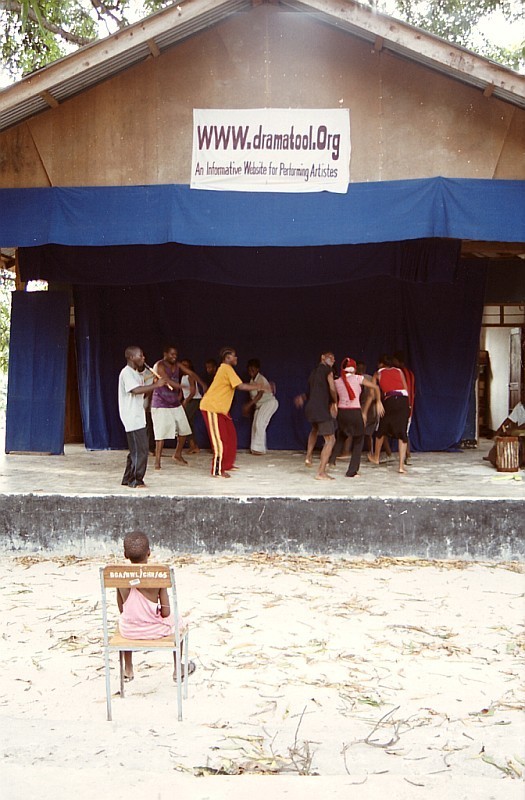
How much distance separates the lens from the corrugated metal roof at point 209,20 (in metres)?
8.93

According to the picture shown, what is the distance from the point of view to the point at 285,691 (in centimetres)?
499

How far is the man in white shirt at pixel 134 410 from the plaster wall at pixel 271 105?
2209 mm

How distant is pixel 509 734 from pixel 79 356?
11.0 meters

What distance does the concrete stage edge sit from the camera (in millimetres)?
8422

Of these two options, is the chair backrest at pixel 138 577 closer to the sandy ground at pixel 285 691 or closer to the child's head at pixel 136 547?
the child's head at pixel 136 547

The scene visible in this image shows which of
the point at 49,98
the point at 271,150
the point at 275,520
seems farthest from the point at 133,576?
the point at 49,98

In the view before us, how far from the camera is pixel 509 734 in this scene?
430 centimetres

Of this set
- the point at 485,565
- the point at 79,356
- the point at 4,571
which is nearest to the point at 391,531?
the point at 485,565

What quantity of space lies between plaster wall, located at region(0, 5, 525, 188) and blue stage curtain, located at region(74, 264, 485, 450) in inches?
170

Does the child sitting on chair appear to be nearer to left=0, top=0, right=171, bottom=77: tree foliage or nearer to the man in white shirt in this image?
the man in white shirt

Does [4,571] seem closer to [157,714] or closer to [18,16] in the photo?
[157,714]

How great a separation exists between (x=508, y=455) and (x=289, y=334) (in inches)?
187

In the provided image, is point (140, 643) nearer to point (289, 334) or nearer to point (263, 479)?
point (263, 479)

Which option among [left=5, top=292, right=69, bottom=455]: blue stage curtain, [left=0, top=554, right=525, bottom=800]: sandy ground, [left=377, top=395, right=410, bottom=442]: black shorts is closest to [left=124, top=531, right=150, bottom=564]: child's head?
[left=0, top=554, right=525, bottom=800]: sandy ground
